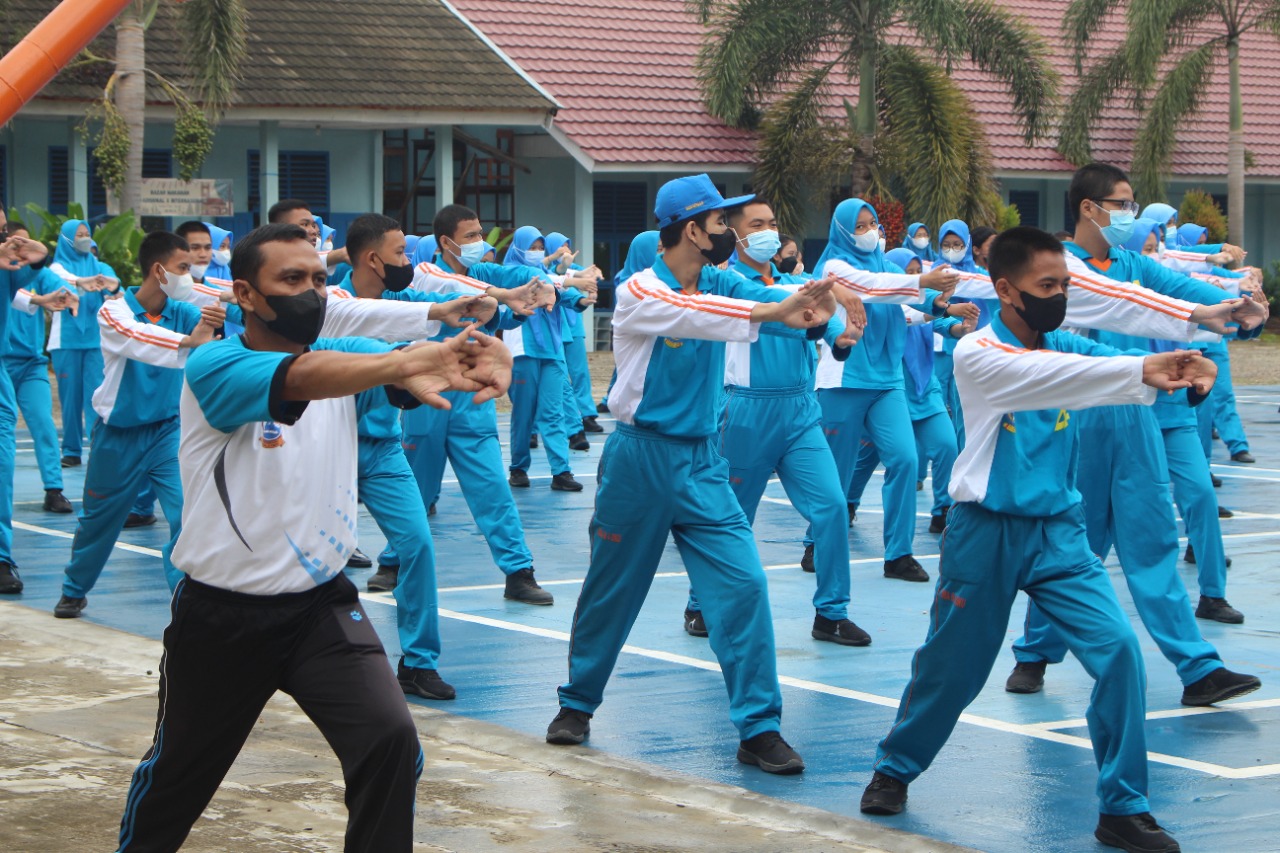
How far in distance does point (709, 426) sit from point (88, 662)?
3.46 m

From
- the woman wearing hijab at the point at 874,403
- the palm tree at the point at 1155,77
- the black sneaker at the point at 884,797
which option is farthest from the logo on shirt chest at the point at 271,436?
the palm tree at the point at 1155,77

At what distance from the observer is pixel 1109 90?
34.4 metres

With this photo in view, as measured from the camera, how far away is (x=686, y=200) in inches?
295

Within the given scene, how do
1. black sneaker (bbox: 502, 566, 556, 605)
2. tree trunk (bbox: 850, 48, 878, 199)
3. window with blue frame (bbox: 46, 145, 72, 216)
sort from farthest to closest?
tree trunk (bbox: 850, 48, 878, 199) → window with blue frame (bbox: 46, 145, 72, 216) → black sneaker (bbox: 502, 566, 556, 605)

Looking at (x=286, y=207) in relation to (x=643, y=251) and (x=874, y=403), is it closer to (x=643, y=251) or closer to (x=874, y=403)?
(x=643, y=251)

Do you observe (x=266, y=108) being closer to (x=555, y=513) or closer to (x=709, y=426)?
(x=555, y=513)

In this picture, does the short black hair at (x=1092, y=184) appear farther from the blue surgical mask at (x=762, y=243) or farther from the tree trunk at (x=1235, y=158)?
the tree trunk at (x=1235, y=158)

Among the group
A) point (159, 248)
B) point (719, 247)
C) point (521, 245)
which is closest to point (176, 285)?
point (159, 248)

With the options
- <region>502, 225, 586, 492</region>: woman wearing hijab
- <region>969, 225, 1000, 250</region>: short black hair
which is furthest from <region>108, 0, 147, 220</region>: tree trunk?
<region>969, 225, 1000, 250</region>: short black hair

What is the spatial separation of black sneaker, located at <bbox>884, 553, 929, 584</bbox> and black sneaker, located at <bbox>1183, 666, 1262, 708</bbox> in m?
3.37

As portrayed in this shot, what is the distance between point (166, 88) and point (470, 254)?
14.6 meters

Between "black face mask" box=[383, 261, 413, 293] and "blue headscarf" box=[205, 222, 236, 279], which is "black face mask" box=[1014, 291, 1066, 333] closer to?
"black face mask" box=[383, 261, 413, 293]

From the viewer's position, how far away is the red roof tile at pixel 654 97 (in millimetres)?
31219

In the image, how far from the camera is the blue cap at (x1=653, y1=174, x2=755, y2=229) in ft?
24.6
